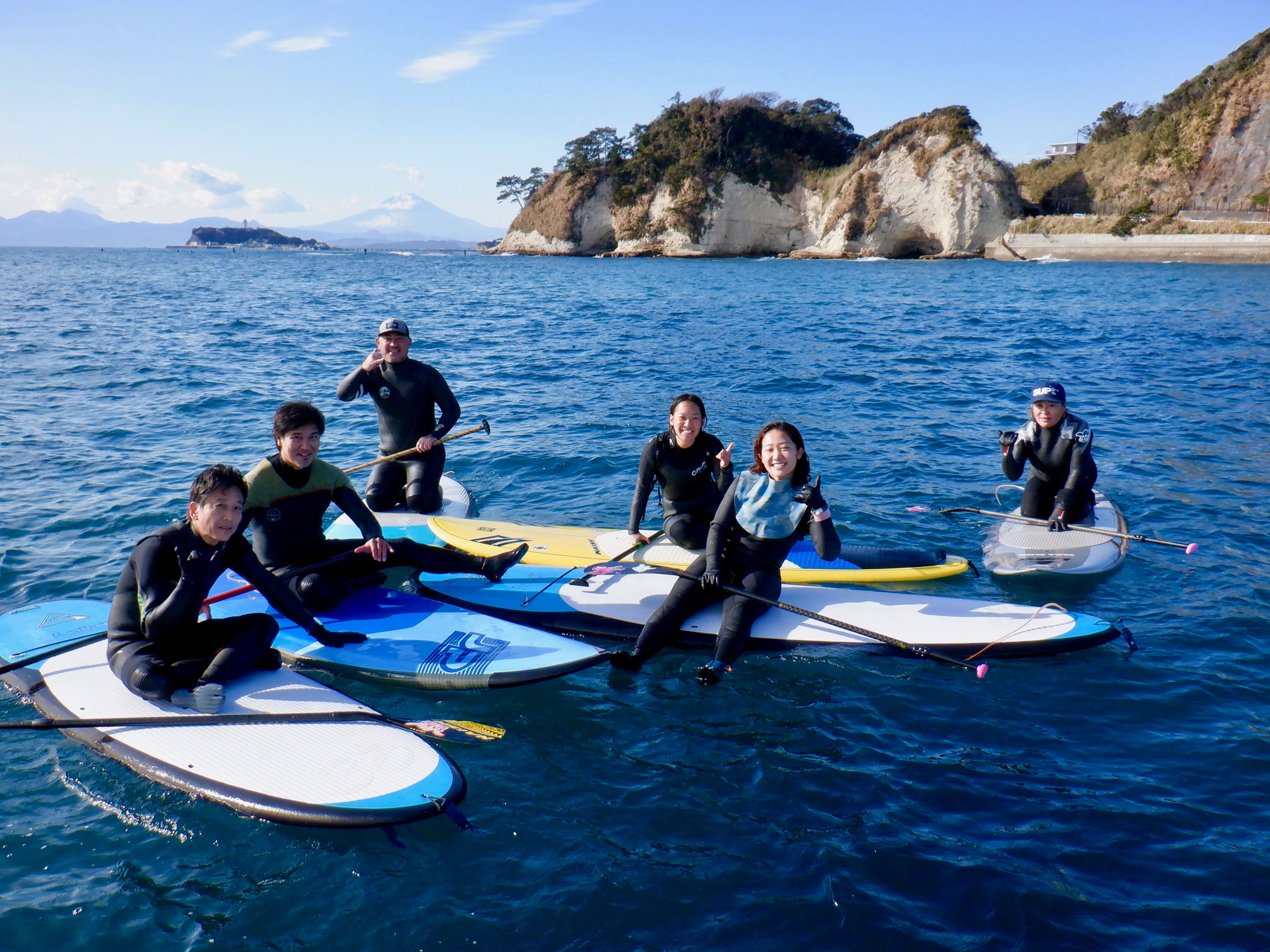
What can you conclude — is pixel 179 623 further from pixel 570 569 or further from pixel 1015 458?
pixel 1015 458

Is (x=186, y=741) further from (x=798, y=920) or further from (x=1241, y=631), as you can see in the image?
(x=1241, y=631)

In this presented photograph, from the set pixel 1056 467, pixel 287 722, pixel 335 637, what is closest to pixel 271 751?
pixel 287 722

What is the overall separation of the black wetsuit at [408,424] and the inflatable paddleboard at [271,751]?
3.42 metres

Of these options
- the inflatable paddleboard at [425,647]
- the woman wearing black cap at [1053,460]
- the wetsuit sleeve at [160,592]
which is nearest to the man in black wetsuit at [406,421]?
the inflatable paddleboard at [425,647]

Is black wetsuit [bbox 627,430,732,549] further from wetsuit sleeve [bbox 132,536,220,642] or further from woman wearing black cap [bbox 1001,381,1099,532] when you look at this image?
wetsuit sleeve [bbox 132,536,220,642]

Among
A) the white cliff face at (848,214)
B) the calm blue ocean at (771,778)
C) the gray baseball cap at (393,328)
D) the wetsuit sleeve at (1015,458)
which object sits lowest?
the calm blue ocean at (771,778)

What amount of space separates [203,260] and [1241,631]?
9503 cm

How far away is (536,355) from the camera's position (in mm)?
20875

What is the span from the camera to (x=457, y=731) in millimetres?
4859

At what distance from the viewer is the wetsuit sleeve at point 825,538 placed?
5680 mm

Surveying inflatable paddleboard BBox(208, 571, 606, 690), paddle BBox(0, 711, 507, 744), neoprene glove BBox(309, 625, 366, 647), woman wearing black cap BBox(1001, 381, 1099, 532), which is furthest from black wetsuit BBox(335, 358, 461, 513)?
woman wearing black cap BBox(1001, 381, 1099, 532)

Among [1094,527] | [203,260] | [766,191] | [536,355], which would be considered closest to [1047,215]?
[766,191]

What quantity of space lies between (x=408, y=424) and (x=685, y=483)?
125 inches

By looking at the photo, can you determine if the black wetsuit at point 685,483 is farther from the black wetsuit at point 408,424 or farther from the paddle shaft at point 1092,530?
the paddle shaft at point 1092,530
